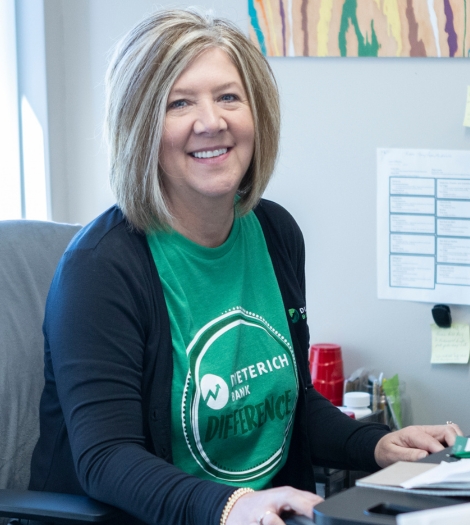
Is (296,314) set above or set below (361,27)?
below

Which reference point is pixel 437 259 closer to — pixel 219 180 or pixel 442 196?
pixel 442 196

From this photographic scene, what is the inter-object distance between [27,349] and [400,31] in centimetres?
116

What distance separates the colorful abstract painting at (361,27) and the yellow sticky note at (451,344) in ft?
2.12

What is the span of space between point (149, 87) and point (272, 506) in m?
0.66

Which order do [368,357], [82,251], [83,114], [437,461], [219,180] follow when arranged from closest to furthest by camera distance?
[437,461], [82,251], [219,180], [368,357], [83,114]

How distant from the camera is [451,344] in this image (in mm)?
1903

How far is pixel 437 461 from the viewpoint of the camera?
100 centimetres

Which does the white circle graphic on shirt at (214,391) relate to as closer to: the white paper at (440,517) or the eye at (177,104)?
the eye at (177,104)

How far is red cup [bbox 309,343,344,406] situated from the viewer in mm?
1972

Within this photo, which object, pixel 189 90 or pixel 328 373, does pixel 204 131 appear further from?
pixel 328 373

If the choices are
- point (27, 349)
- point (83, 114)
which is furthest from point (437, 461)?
point (83, 114)

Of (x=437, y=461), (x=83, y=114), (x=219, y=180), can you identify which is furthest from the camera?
(x=83, y=114)

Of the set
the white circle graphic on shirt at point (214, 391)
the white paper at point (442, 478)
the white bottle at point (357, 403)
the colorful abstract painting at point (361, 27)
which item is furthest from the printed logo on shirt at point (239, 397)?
the colorful abstract painting at point (361, 27)

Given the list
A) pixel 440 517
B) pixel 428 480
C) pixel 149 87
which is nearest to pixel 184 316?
pixel 149 87
